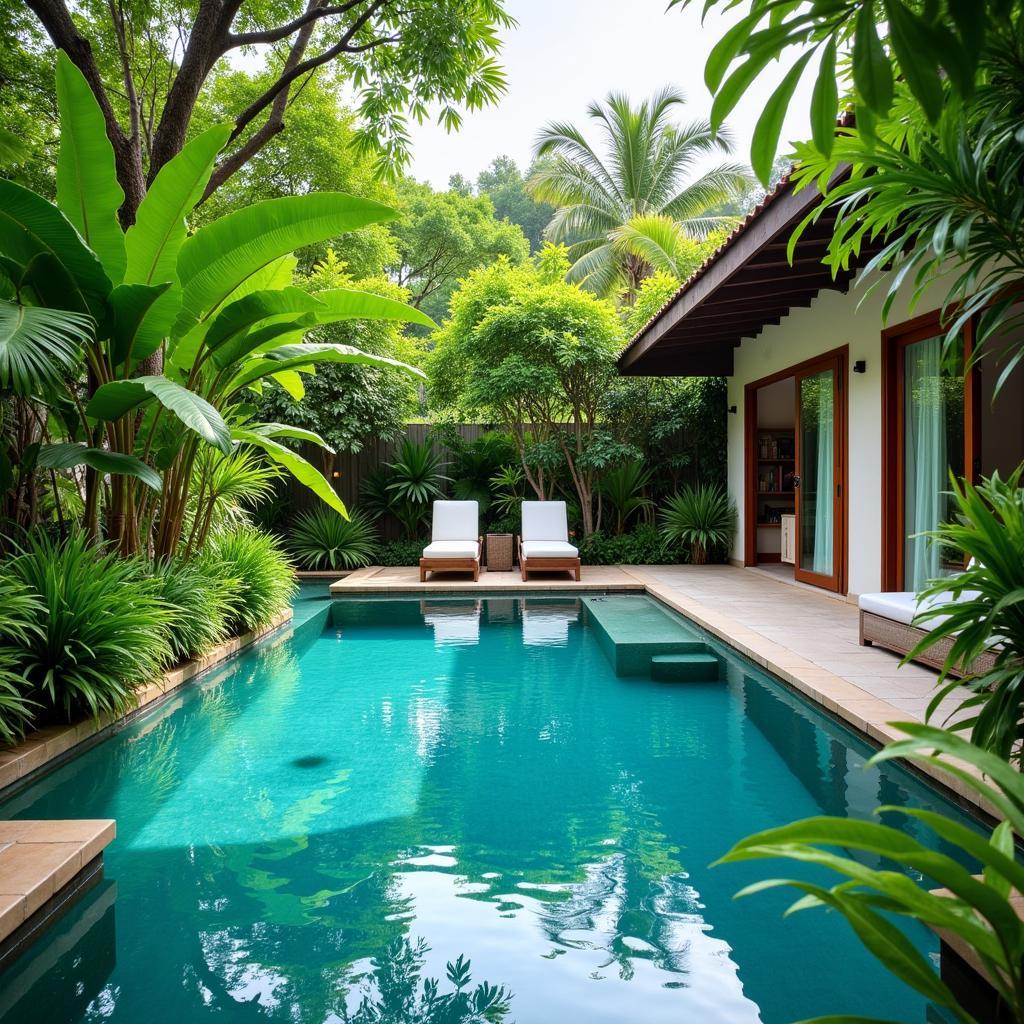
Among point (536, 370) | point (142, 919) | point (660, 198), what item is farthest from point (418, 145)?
point (660, 198)

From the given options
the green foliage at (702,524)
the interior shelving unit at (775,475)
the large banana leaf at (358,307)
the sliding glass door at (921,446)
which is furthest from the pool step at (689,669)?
the interior shelving unit at (775,475)

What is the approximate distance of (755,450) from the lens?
39.0 feet

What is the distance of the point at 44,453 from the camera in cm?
474

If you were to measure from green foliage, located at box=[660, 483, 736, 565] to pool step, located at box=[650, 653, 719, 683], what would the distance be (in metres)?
6.60

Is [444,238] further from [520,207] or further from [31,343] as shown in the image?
[31,343]

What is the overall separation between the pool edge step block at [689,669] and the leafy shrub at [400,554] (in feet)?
24.6

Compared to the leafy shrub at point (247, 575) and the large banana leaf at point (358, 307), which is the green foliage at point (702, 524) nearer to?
the leafy shrub at point (247, 575)

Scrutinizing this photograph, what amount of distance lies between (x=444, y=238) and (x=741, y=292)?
2071cm

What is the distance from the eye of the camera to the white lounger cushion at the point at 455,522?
1180 cm

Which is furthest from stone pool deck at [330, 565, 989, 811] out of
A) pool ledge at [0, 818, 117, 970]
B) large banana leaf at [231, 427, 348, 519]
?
large banana leaf at [231, 427, 348, 519]

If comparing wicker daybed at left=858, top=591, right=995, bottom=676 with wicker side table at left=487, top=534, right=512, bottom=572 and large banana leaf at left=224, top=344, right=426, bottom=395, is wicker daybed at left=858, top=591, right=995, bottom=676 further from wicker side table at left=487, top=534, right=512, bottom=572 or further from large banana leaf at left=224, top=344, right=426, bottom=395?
wicker side table at left=487, top=534, right=512, bottom=572

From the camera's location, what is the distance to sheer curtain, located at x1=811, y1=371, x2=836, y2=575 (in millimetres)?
9078

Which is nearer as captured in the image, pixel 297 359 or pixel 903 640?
pixel 903 640

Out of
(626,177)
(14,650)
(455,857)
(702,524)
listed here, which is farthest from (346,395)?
(626,177)
